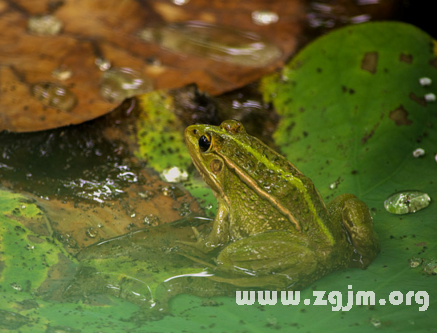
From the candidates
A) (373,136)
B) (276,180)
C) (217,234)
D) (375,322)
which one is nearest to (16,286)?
(217,234)

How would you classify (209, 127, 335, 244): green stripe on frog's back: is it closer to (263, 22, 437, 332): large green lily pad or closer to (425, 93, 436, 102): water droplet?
(263, 22, 437, 332): large green lily pad

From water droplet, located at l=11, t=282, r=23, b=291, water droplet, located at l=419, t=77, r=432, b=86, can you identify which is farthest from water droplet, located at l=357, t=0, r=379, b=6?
water droplet, located at l=11, t=282, r=23, b=291

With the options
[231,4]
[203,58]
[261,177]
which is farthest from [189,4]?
[261,177]

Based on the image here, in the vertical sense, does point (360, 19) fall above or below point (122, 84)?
above

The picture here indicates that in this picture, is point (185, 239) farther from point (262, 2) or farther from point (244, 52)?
point (262, 2)

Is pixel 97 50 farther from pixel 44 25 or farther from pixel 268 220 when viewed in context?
pixel 268 220

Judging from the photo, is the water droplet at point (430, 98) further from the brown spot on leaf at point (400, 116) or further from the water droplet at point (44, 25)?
the water droplet at point (44, 25)

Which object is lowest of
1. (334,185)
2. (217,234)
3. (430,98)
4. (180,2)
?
(217,234)
